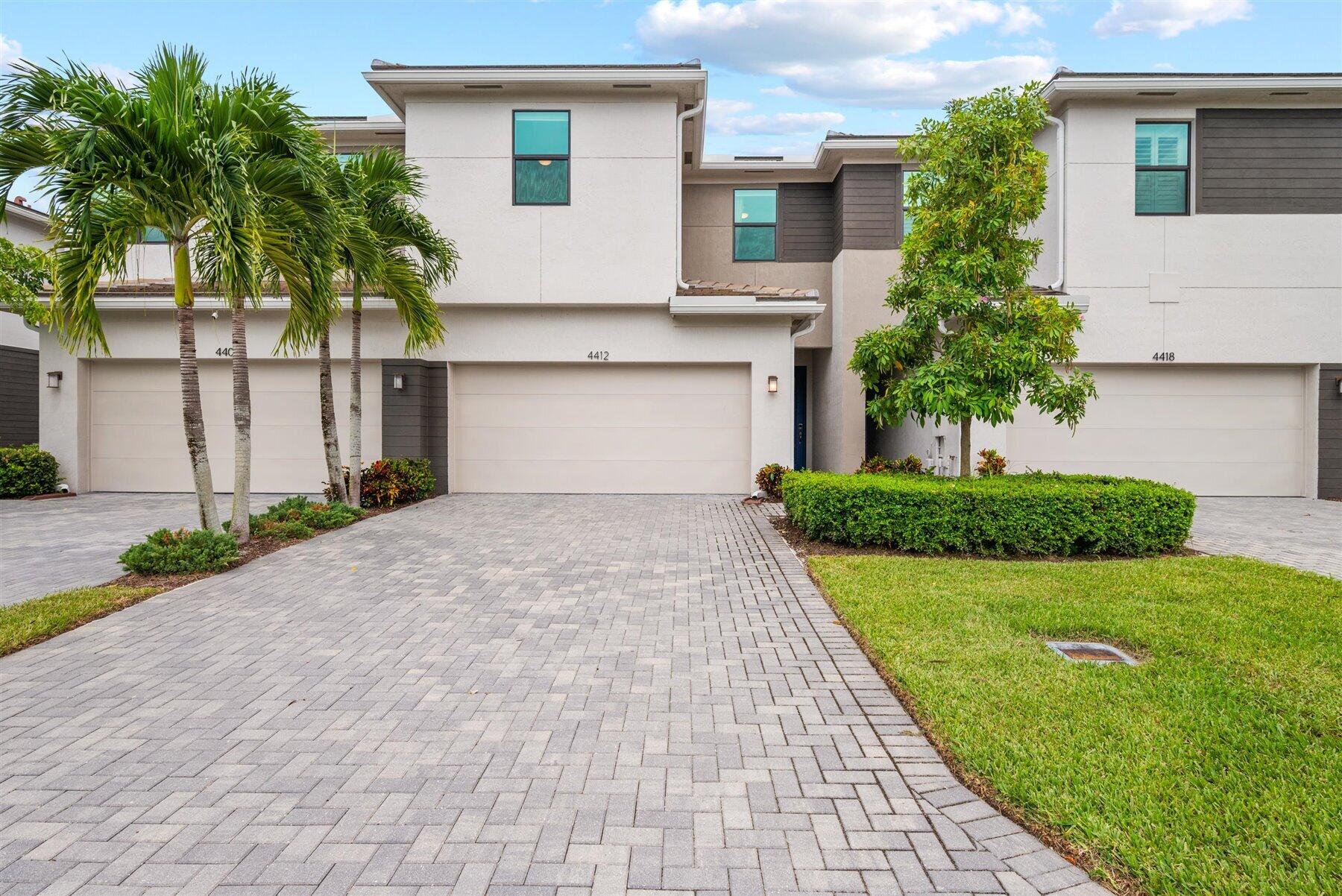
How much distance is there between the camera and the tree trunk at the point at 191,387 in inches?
283

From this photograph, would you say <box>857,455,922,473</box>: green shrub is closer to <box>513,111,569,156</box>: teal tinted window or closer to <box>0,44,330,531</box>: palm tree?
<box>513,111,569,156</box>: teal tinted window

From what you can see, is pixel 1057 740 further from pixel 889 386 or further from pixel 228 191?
pixel 228 191

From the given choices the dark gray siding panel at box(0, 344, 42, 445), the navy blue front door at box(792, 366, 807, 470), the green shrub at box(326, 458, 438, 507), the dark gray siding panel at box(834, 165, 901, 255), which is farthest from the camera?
the navy blue front door at box(792, 366, 807, 470)

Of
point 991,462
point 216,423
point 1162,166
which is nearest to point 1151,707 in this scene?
point 991,462

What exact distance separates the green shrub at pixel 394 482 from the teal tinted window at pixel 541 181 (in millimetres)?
4951

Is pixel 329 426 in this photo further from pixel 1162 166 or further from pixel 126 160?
pixel 1162 166

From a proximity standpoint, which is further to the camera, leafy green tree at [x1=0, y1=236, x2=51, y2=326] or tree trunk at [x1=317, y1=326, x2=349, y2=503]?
leafy green tree at [x1=0, y1=236, x2=51, y2=326]

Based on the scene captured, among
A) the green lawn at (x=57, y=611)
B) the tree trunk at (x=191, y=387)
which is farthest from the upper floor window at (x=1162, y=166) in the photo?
the green lawn at (x=57, y=611)

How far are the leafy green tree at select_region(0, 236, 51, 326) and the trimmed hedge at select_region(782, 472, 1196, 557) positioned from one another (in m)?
12.0

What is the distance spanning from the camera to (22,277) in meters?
11.6

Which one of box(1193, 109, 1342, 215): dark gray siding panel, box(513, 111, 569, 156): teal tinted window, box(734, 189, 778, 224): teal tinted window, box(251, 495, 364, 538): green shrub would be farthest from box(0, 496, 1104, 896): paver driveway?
box(1193, 109, 1342, 215): dark gray siding panel

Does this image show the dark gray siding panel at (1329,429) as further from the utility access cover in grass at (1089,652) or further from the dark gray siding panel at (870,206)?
the utility access cover in grass at (1089,652)

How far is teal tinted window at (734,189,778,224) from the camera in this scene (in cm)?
1522

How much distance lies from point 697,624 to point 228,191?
5719mm
